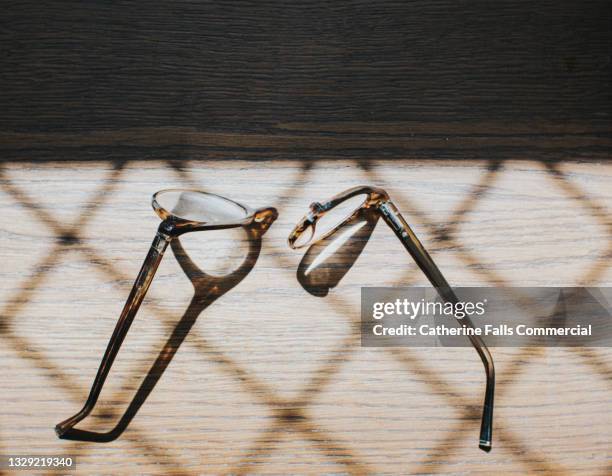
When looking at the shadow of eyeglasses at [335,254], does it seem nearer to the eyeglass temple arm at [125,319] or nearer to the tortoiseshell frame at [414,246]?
the tortoiseshell frame at [414,246]

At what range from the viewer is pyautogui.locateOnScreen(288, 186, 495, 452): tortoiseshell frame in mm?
628

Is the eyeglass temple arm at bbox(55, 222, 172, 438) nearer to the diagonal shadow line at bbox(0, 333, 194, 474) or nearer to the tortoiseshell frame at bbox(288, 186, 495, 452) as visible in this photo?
the diagonal shadow line at bbox(0, 333, 194, 474)

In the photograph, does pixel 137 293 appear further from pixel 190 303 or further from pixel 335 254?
pixel 335 254

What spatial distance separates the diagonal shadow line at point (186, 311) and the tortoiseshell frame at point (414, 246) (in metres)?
0.07

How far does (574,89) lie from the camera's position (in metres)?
0.71

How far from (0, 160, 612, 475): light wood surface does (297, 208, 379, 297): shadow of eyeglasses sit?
13 millimetres

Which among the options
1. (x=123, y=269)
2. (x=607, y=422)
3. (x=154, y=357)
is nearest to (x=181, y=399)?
(x=154, y=357)

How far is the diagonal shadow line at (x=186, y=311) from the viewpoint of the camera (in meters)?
0.63

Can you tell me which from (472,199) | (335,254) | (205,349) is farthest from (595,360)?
(205,349)

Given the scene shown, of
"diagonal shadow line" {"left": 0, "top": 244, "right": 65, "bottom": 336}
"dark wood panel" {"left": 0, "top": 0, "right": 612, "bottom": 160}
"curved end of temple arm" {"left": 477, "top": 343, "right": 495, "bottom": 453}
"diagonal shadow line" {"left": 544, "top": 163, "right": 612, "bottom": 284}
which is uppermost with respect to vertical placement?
"dark wood panel" {"left": 0, "top": 0, "right": 612, "bottom": 160}

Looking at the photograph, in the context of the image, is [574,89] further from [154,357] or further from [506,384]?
[154,357]

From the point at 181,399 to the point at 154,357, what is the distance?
0.21 feet

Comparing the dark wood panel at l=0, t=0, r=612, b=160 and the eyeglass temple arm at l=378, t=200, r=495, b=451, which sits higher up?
the dark wood panel at l=0, t=0, r=612, b=160

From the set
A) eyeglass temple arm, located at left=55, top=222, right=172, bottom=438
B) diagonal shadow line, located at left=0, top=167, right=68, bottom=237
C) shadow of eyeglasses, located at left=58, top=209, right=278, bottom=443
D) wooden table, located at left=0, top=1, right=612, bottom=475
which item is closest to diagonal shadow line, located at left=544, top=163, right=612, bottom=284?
wooden table, located at left=0, top=1, right=612, bottom=475
